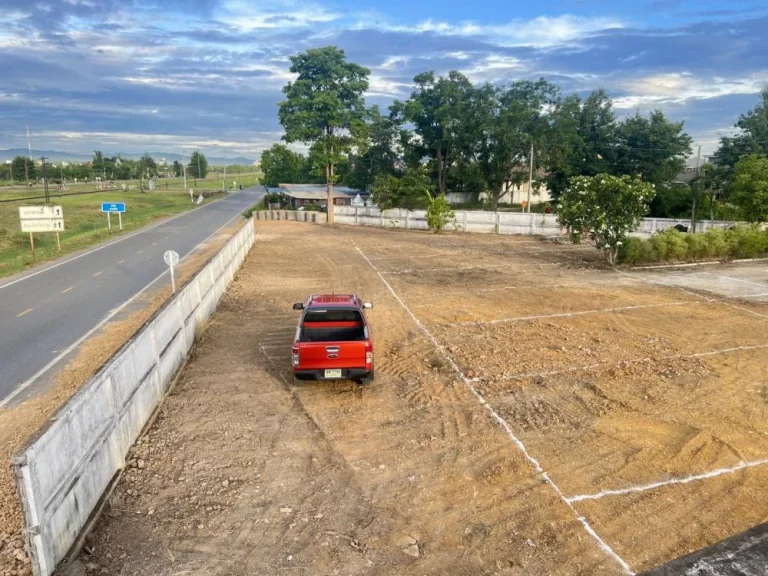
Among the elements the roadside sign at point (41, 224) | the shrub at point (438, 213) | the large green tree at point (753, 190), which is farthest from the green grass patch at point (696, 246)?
the roadside sign at point (41, 224)

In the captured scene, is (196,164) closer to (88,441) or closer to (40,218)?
(40,218)

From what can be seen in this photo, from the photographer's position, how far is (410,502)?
23.1ft

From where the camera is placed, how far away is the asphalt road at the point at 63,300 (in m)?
12.4

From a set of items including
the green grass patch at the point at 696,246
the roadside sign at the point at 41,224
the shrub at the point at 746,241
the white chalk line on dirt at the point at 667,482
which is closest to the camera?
the white chalk line on dirt at the point at 667,482

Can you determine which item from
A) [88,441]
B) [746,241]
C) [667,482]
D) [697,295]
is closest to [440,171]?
[746,241]

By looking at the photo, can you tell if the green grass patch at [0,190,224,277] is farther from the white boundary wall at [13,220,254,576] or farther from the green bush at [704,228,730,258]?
the green bush at [704,228,730,258]

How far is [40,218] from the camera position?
2841 cm

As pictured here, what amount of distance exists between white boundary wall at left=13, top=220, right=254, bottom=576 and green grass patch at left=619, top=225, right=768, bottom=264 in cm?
2188

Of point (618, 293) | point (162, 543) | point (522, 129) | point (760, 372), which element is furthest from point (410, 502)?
point (522, 129)

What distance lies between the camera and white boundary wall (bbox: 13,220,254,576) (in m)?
5.23

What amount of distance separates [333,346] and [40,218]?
999 inches

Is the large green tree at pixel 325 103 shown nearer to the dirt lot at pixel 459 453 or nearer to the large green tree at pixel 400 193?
the large green tree at pixel 400 193

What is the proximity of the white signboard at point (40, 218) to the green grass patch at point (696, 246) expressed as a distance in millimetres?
29027

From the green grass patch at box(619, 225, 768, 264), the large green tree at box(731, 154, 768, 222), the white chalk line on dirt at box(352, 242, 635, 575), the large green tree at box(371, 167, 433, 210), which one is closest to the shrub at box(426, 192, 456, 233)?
the large green tree at box(371, 167, 433, 210)
